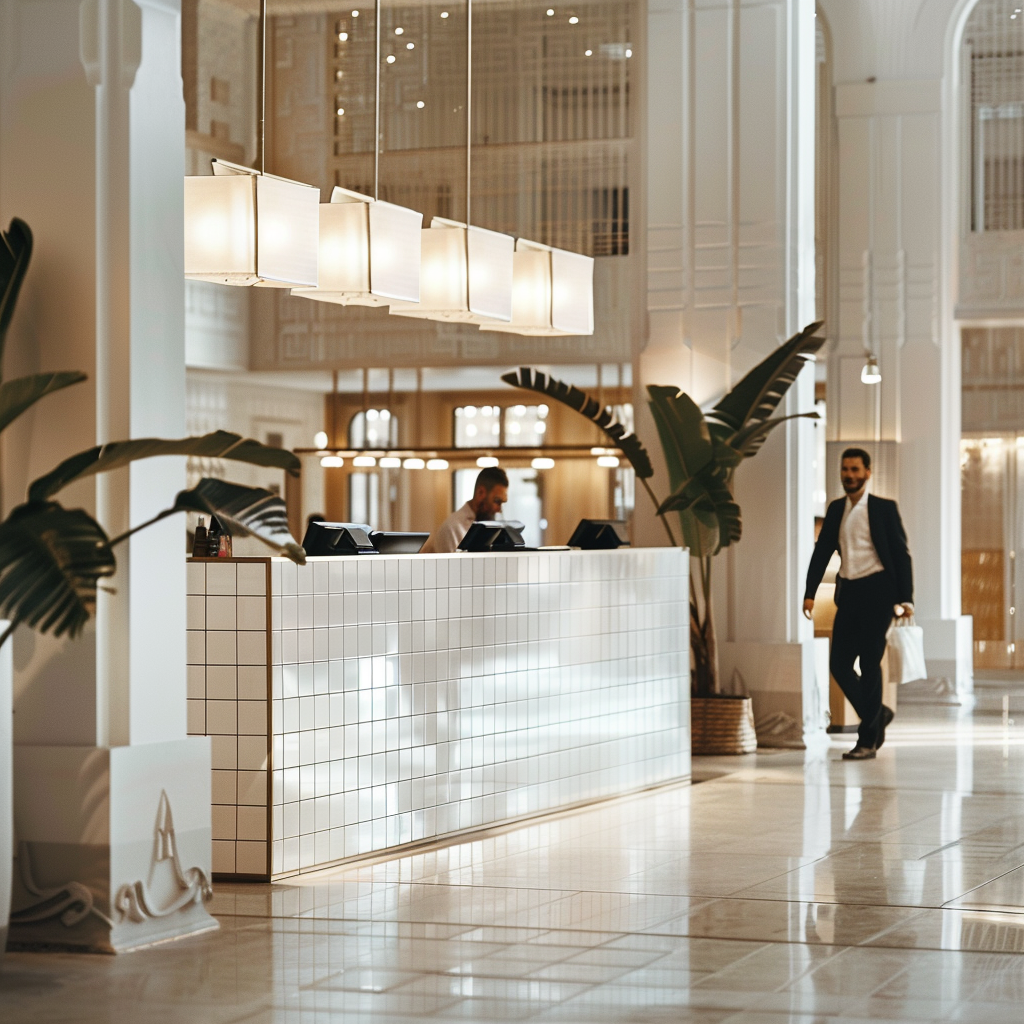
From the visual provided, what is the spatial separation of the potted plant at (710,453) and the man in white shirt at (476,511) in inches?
53.4

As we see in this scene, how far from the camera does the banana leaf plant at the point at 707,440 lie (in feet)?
30.7

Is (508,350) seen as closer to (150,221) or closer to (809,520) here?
(809,520)

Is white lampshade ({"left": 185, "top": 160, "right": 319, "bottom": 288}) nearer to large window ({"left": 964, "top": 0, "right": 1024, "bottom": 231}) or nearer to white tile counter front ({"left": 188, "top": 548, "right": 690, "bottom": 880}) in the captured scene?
white tile counter front ({"left": 188, "top": 548, "right": 690, "bottom": 880})

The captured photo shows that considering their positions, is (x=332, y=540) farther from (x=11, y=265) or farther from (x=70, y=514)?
(x=70, y=514)

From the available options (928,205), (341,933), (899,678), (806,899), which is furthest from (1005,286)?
(341,933)

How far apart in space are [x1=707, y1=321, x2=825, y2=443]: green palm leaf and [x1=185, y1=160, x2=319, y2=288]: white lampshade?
10.4 feet

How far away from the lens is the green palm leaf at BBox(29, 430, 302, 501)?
4250 mm

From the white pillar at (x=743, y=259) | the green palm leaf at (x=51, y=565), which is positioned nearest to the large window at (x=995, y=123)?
the white pillar at (x=743, y=259)

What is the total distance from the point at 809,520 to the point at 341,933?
6114mm

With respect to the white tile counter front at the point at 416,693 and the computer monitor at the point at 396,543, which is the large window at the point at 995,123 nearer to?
the white tile counter front at the point at 416,693

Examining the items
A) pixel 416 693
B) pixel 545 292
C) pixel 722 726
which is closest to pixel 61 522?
pixel 416 693

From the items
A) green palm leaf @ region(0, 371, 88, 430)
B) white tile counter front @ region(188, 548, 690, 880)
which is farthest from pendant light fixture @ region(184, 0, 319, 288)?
green palm leaf @ region(0, 371, 88, 430)

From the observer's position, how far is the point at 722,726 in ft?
31.7

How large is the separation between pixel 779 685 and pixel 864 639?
1.09 meters
